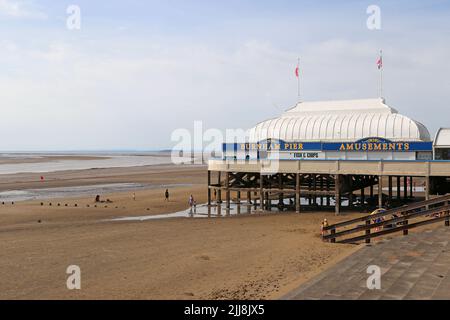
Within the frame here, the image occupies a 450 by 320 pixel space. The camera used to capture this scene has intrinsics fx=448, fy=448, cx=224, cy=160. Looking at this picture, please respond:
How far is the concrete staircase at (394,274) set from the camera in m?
10.5

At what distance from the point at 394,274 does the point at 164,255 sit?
1002 cm

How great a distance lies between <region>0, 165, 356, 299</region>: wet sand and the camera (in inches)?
542

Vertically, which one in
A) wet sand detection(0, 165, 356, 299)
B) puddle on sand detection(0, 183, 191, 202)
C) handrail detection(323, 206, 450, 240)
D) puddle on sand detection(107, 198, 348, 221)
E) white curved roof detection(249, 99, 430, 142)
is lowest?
puddle on sand detection(0, 183, 191, 202)

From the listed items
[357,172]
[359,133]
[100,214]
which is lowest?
[100,214]

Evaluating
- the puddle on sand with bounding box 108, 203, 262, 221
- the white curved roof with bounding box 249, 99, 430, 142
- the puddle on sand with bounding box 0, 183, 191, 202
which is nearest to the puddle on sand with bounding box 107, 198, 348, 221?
the puddle on sand with bounding box 108, 203, 262, 221

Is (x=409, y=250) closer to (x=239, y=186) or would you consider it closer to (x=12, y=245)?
(x=12, y=245)

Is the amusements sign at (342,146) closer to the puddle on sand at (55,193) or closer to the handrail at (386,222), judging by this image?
the handrail at (386,222)

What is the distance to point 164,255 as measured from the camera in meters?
19.0

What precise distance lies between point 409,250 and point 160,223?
17.6 metres

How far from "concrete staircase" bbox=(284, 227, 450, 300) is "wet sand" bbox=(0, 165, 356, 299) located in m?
1.05

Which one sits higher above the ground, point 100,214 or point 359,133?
point 359,133

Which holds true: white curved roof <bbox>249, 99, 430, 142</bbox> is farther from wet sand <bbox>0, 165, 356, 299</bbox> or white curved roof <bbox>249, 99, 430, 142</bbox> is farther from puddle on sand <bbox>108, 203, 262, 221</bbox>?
wet sand <bbox>0, 165, 356, 299</bbox>

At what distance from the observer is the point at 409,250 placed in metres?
14.7
